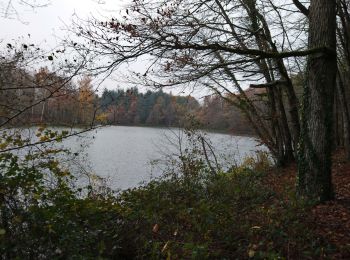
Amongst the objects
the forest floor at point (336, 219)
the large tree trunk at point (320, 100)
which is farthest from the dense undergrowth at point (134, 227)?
the large tree trunk at point (320, 100)

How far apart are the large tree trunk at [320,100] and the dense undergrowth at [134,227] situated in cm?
65

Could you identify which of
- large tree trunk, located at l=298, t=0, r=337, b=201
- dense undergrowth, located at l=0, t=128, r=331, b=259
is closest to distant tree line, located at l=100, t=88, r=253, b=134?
dense undergrowth, located at l=0, t=128, r=331, b=259

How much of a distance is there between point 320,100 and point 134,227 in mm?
4189

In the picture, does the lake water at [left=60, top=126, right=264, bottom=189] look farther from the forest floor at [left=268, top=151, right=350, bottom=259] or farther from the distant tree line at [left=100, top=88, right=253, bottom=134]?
the forest floor at [left=268, top=151, right=350, bottom=259]

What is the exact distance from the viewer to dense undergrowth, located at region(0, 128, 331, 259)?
4.83 metres

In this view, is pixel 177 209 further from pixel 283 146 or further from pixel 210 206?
pixel 283 146

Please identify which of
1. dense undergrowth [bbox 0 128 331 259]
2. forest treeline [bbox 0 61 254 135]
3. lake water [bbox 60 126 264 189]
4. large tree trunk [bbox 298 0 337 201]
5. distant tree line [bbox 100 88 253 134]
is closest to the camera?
dense undergrowth [bbox 0 128 331 259]

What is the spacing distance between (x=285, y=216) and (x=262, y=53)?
2.90 meters

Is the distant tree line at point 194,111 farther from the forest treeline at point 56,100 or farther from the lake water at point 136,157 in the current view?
the lake water at point 136,157

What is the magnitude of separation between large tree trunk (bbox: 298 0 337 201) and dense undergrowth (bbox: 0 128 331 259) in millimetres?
654

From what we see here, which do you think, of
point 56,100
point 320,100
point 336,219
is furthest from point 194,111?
point 56,100

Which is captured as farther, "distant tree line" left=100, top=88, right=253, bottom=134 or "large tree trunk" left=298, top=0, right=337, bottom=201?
"large tree trunk" left=298, top=0, right=337, bottom=201

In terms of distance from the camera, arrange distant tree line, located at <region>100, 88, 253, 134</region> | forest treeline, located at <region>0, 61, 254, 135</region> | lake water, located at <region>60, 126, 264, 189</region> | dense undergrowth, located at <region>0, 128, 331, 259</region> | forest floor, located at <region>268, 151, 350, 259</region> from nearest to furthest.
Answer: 1. dense undergrowth, located at <region>0, 128, 331, 259</region>
2. forest floor, located at <region>268, 151, 350, 259</region>
3. forest treeline, located at <region>0, 61, 254, 135</region>
4. distant tree line, located at <region>100, 88, 253, 134</region>
5. lake water, located at <region>60, 126, 264, 189</region>

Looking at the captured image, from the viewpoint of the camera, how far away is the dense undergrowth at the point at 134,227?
4832 millimetres
